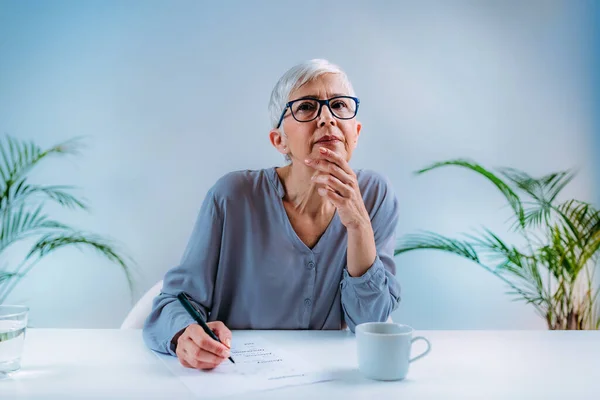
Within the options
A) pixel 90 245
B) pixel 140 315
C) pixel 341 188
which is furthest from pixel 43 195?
pixel 341 188

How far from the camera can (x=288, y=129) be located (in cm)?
139

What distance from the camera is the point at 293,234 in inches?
54.2

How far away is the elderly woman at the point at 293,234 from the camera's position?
1316 millimetres

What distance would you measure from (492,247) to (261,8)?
5.43ft

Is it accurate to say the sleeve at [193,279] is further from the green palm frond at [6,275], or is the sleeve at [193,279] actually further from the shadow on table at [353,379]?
the green palm frond at [6,275]

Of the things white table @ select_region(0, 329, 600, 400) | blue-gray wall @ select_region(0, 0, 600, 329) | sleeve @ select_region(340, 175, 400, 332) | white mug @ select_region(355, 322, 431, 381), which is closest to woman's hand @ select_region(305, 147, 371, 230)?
sleeve @ select_region(340, 175, 400, 332)

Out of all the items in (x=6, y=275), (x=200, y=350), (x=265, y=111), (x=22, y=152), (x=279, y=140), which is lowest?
(x=6, y=275)

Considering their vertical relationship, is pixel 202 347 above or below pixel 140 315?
above

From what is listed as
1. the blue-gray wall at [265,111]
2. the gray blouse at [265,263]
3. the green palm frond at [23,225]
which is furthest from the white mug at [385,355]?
the green palm frond at [23,225]

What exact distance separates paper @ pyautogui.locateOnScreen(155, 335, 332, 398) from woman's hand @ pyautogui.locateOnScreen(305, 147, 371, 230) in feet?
1.18

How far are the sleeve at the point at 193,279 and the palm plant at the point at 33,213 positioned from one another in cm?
134

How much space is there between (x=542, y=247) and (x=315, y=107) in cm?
170

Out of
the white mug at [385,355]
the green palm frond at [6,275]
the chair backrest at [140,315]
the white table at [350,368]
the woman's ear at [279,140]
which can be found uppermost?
the woman's ear at [279,140]

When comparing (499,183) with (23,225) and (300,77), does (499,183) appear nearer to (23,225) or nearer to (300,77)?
(300,77)
